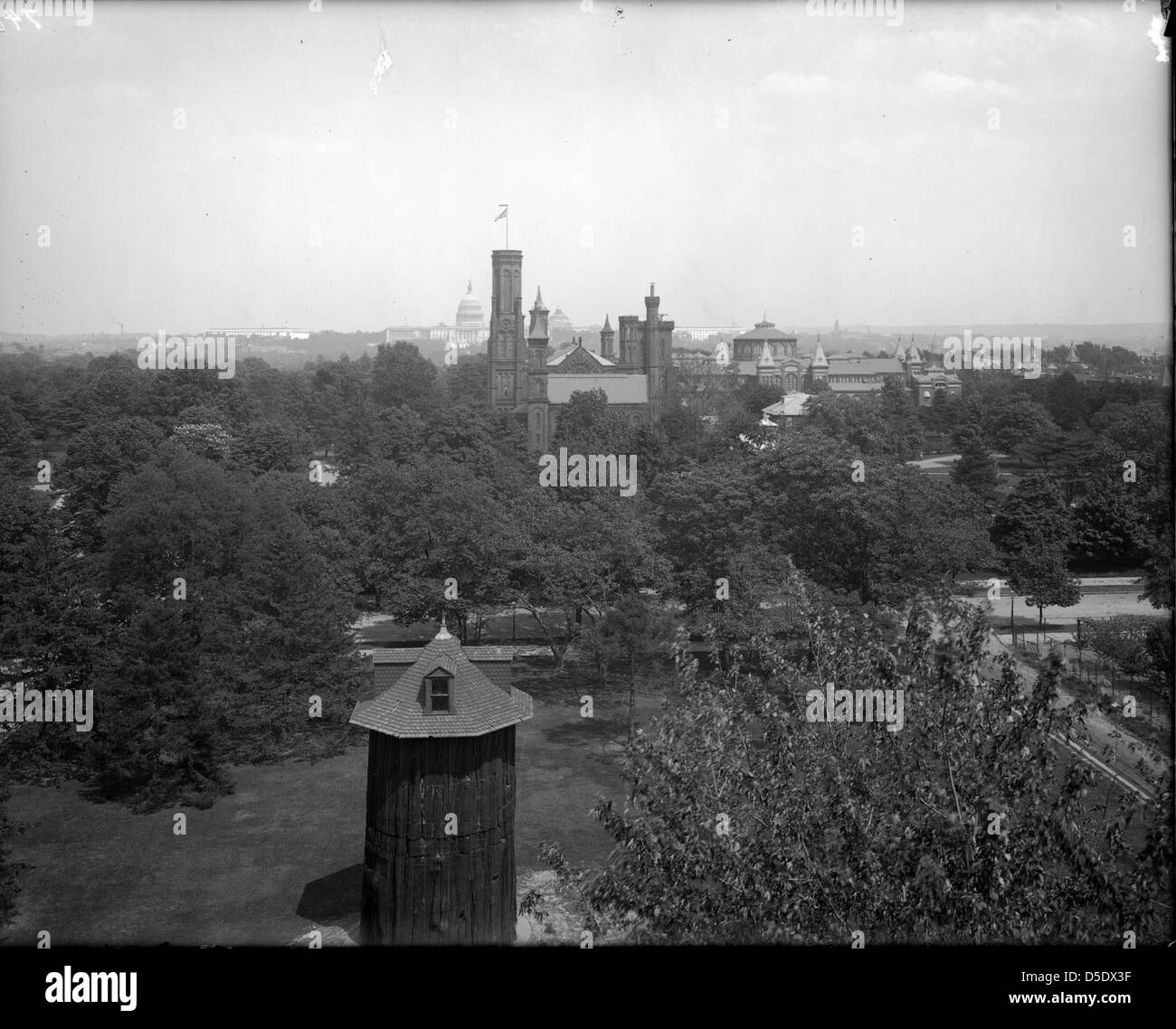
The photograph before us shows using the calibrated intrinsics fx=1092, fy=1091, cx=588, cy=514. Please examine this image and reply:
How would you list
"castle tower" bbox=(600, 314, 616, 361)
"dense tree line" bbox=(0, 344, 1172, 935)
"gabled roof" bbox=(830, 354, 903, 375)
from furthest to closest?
"gabled roof" bbox=(830, 354, 903, 375) → "castle tower" bbox=(600, 314, 616, 361) → "dense tree line" bbox=(0, 344, 1172, 935)

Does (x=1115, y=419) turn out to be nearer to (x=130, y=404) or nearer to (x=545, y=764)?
(x=545, y=764)

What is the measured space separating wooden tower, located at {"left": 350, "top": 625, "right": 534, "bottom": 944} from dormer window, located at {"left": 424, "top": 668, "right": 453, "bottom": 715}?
0.01 meters

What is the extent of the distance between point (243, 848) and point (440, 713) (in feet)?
20.7

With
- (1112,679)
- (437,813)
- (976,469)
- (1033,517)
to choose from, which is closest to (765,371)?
(976,469)

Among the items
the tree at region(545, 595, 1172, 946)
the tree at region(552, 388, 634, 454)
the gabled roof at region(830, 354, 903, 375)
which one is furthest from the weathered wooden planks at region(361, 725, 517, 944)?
the gabled roof at region(830, 354, 903, 375)

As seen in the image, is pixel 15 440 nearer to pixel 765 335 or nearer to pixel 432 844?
pixel 432 844

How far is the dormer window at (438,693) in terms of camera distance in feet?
43.4

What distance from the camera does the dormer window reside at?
43.4 feet

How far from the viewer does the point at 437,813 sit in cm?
1299

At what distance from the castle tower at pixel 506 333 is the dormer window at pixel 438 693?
48500mm

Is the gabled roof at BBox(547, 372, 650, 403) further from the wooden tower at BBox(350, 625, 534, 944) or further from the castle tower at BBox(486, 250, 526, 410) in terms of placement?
the wooden tower at BBox(350, 625, 534, 944)

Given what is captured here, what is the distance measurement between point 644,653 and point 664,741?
11.6m

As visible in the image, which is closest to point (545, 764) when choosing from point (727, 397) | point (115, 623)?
point (115, 623)

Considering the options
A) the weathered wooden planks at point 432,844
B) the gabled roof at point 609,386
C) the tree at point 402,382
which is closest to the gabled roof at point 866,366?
the gabled roof at point 609,386
